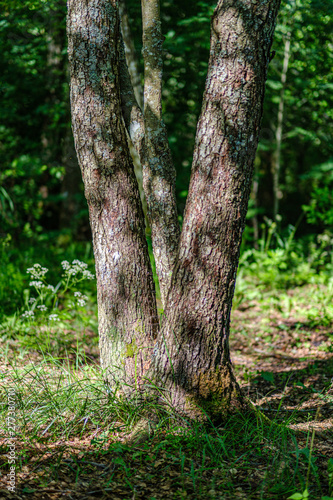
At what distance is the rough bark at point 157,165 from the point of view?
2771mm

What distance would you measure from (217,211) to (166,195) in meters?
0.54

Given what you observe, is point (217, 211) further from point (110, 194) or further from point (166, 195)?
point (110, 194)

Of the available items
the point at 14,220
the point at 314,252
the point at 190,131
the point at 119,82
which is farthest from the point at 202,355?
the point at 190,131

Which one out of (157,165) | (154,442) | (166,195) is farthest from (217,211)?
(154,442)

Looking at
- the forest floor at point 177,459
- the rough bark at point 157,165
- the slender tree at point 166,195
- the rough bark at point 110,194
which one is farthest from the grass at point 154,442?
the rough bark at point 157,165

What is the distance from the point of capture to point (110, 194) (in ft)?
8.82

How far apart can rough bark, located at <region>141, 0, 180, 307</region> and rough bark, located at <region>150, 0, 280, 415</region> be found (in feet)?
1.14

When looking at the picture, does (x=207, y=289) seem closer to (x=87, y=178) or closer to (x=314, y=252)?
(x=87, y=178)

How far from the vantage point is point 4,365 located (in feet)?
10.5

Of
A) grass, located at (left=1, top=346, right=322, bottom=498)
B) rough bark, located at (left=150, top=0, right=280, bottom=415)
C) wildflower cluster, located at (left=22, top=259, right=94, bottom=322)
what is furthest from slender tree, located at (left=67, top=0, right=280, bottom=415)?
wildflower cluster, located at (left=22, top=259, right=94, bottom=322)

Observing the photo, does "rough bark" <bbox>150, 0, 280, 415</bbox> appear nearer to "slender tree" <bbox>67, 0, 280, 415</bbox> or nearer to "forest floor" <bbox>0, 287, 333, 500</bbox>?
"slender tree" <bbox>67, 0, 280, 415</bbox>

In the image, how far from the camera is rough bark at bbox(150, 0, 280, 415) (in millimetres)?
2270

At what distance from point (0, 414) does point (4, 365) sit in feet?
2.58

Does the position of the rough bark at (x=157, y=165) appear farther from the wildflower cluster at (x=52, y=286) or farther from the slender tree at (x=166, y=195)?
the wildflower cluster at (x=52, y=286)
